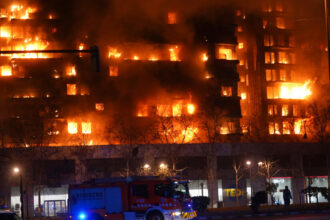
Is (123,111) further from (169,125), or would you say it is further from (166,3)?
(166,3)

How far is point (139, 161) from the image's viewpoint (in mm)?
67688

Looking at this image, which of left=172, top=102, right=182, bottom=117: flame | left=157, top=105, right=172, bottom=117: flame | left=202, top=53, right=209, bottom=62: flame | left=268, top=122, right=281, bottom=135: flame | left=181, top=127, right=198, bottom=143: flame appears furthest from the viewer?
left=268, top=122, right=281, bottom=135: flame

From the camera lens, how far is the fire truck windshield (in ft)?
96.2

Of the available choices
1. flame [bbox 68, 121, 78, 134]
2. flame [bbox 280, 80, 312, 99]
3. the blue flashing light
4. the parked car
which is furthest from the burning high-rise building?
the parked car

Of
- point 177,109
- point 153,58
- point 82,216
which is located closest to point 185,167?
point 177,109

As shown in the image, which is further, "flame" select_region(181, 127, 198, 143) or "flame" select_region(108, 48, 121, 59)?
"flame" select_region(108, 48, 121, 59)

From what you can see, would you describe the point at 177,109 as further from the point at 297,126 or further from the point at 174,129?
the point at 297,126

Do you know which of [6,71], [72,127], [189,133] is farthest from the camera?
[6,71]

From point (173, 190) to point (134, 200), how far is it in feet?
6.92

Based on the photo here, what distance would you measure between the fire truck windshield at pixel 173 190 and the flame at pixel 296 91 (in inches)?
2863

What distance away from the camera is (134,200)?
29.3m

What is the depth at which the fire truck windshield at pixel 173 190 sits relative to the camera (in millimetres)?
29312

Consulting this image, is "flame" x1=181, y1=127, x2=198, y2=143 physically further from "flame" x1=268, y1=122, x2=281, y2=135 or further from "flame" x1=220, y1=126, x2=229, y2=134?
"flame" x1=268, y1=122, x2=281, y2=135

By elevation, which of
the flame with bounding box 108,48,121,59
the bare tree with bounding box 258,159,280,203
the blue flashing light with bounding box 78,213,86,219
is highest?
the flame with bounding box 108,48,121,59
